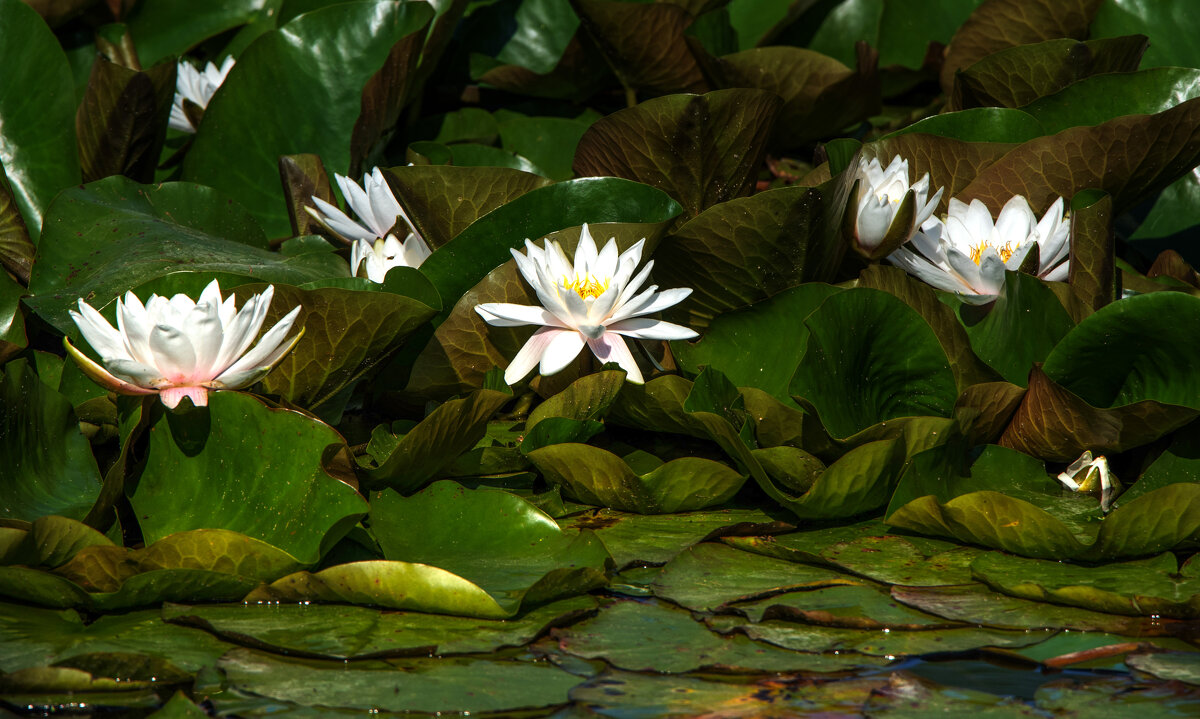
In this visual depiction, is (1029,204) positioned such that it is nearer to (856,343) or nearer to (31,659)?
(856,343)

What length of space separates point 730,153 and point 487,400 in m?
0.89

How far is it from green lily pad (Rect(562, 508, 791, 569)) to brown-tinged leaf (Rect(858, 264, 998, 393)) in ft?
1.55

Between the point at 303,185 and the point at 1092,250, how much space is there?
183 centimetres

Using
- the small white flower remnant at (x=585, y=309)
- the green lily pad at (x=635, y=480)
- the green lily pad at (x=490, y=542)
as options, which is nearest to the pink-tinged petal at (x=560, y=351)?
the small white flower remnant at (x=585, y=309)

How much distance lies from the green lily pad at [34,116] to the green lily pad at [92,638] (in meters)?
1.49

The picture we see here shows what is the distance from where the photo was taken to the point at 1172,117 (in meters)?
2.01

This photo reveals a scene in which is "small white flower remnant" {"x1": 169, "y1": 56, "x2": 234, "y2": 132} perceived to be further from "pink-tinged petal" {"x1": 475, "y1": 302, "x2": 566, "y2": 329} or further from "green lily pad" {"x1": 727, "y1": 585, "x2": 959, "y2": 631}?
"green lily pad" {"x1": 727, "y1": 585, "x2": 959, "y2": 631}

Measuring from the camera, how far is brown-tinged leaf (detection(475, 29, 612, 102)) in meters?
3.21

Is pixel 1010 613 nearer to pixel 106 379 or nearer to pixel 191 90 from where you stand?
pixel 106 379

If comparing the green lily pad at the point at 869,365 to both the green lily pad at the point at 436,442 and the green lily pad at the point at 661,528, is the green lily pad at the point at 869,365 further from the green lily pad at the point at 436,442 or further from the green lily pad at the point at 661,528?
the green lily pad at the point at 436,442

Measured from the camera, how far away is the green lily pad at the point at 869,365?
1.70 metres

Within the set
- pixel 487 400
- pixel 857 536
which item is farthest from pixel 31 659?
pixel 857 536

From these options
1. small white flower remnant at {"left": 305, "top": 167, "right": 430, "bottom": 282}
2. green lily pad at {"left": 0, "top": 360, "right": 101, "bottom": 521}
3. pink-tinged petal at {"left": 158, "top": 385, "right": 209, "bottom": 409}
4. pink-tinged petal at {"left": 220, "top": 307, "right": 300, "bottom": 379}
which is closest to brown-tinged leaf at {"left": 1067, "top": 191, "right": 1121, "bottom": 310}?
small white flower remnant at {"left": 305, "top": 167, "right": 430, "bottom": 282}

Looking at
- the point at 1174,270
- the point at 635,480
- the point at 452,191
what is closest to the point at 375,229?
the point at 452,191
